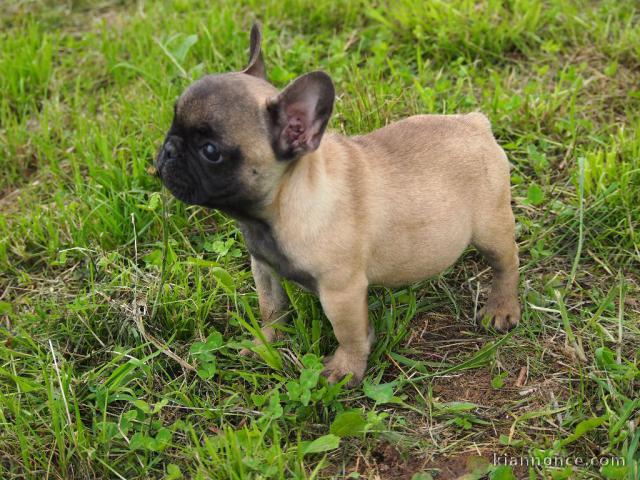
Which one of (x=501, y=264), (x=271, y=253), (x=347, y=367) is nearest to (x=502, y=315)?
(x=501, y=264)

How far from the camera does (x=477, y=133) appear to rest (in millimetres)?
4371

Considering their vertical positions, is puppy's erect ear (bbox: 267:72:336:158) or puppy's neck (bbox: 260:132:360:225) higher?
puppy's erect ear (bbox: 267:72:336:158)

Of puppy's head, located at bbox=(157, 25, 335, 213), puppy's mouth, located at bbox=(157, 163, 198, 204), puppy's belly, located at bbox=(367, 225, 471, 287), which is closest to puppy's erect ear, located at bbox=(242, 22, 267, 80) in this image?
puppy's head, located at bbox=(157, 25, 335, 213)

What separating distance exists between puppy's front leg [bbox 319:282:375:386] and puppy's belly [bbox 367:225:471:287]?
198mm

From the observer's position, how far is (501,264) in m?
4.51

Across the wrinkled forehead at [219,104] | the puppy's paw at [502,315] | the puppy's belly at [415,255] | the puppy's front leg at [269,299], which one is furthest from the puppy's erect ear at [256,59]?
the puppy's paw at [502,315]

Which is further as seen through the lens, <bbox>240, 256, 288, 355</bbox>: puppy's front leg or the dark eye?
<bbox>240, 256, 288, 355</bbox>: puppy's front leg

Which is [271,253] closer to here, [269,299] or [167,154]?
[269,299]

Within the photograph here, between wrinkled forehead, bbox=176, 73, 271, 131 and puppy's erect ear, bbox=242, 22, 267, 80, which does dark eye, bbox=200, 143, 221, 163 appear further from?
puppy's erect ear, bbox=242, 22, 267, 80

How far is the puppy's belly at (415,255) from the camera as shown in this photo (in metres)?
4.11

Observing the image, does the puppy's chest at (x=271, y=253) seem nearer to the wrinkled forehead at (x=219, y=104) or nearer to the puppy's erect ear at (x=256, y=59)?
the wrinkled forehead at (x=219, y=104)

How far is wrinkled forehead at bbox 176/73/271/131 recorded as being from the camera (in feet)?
11.5

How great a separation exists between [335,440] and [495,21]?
430 cm

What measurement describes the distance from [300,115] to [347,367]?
146 centimetres
